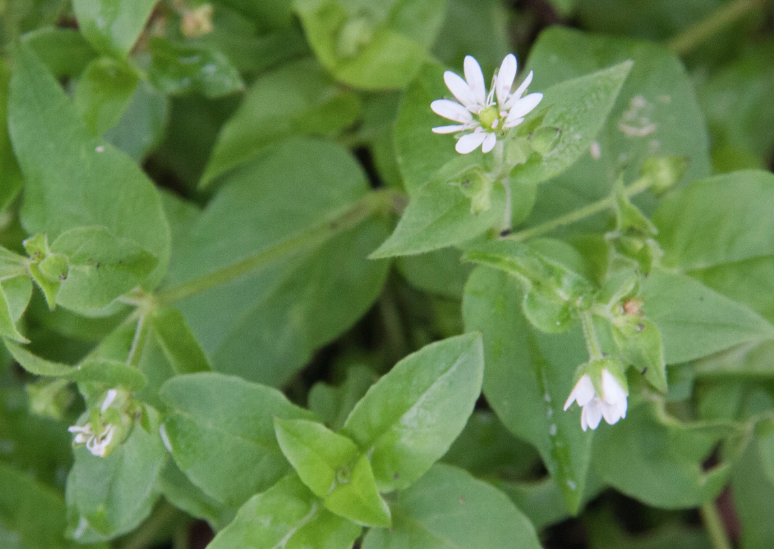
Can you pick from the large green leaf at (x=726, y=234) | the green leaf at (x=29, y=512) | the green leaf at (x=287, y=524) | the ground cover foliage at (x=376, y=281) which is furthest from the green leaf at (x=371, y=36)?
the green leaf at (x=29, y=512)

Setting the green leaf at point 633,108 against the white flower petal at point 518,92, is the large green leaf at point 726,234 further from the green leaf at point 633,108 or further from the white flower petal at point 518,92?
the white flower petal at point 518,92

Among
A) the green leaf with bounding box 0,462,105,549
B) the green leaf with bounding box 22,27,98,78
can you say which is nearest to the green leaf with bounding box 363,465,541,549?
the green leaf with bounding box 0,462,105,549

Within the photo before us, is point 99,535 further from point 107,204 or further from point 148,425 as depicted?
point 107,204

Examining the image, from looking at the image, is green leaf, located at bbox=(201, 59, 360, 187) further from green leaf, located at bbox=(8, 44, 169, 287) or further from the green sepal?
the green sepal

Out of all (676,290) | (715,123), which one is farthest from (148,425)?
(715,123)

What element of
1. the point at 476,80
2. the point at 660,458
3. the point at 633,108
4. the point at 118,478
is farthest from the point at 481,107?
the point at 660,458

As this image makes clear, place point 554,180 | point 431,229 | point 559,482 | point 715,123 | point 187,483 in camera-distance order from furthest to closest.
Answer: point 715,123 → point 554,180 → point 187,483 → point 559,482 → point 431,229
